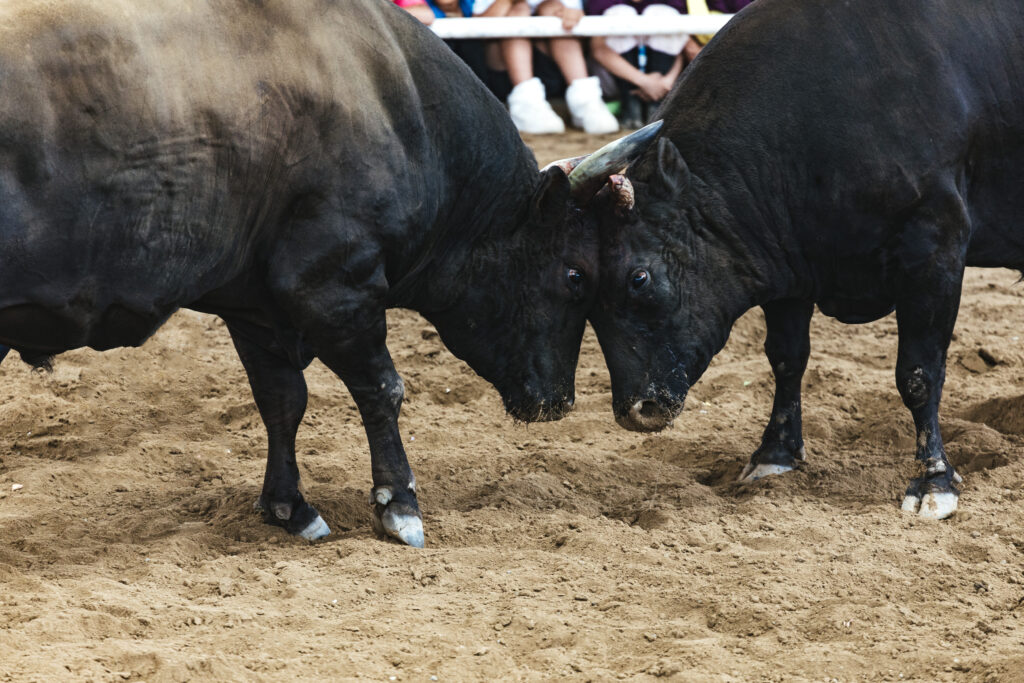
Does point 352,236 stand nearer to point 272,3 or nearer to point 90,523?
point 272,3

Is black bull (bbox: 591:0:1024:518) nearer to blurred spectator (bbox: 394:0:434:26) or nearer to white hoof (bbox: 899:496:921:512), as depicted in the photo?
white hoof (bbox: 899:496:921:512)

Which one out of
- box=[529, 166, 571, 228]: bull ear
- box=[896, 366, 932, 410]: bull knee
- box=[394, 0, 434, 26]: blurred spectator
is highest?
box=[529, 166, 571, 228]: bull ear

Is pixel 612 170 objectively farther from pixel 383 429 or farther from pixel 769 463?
pixel 769 463

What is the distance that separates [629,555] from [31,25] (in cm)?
260

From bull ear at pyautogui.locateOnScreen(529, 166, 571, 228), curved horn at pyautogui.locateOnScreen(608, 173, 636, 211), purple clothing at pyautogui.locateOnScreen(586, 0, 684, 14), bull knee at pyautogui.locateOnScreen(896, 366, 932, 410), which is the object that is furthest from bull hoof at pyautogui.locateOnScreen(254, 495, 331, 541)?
purple clothing at pyautogui.locateOnScreen(586, 0, 684, 14)

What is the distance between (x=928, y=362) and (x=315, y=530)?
8.20ft

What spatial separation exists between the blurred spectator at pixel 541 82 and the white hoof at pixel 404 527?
5641 mm

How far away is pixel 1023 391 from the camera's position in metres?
6.22

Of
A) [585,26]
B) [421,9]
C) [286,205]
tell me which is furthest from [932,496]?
[421,9]

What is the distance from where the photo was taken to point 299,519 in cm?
496

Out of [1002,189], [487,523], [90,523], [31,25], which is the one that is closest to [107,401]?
[90,523]

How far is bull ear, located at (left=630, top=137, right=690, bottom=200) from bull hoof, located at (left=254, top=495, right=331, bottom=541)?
1807mm

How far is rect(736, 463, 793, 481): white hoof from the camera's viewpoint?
5.48m

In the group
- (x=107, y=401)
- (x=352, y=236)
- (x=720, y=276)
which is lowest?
(x=107, y=401)
